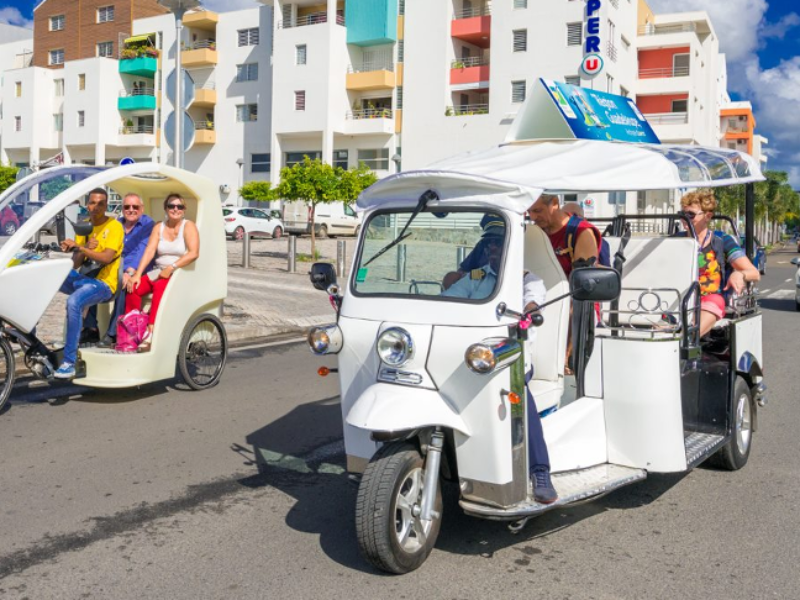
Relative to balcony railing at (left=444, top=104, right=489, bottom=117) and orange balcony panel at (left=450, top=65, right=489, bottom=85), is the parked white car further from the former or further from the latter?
orange balcony panel at (left=450, top=65, right=489, bottom=85)

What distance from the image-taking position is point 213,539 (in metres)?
4.77

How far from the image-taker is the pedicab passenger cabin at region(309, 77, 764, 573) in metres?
4.28

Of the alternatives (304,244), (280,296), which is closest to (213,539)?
(280,296)

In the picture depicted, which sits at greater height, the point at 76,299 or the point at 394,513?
the point at 76,299

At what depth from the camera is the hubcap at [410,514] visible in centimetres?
429

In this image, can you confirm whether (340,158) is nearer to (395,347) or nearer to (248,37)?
(248,37)

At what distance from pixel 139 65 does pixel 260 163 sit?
11950mm

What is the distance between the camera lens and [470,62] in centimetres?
4894

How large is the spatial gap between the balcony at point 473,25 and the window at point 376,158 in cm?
752

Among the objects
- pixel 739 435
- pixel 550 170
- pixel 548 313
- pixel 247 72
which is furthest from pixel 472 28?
pixel 550 170

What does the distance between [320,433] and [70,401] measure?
2575 millimetres

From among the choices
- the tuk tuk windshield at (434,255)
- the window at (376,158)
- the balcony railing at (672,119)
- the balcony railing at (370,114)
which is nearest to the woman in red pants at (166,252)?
the tuk tuk windshield at (434,255)

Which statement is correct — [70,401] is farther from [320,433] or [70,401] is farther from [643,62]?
[643,62]

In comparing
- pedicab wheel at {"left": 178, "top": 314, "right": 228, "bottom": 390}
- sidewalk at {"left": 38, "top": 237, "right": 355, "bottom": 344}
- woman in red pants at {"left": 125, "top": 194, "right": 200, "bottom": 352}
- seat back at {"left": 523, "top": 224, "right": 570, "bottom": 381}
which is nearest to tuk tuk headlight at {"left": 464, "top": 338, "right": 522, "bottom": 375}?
seat back at {"left": 523, "top": 224, "right": 570, "bottom": 381}
